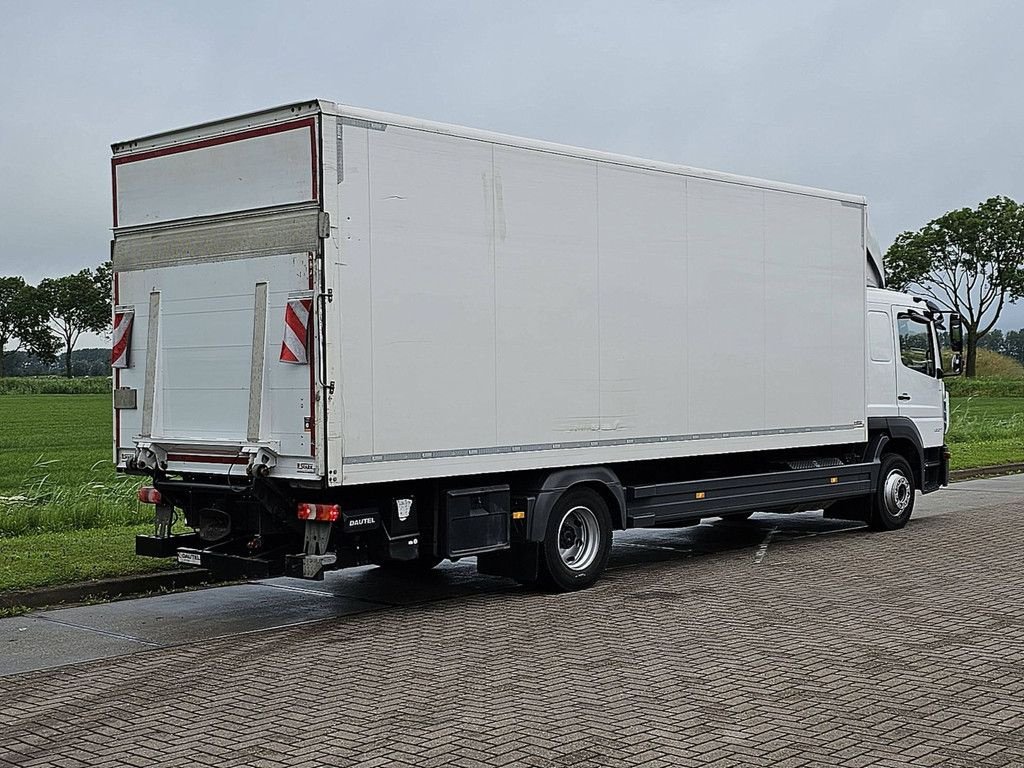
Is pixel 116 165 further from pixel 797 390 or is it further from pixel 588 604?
pixel 797 390

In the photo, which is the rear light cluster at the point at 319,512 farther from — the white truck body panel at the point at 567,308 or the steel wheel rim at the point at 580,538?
the steel wheel rim at the point at 580,538

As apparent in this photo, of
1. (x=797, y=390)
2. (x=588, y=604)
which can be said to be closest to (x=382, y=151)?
(x=588, y=604)

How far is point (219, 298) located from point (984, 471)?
1691 cm

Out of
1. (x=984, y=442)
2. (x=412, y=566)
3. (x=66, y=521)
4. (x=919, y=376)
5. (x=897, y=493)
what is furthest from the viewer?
(x=984, y=442)

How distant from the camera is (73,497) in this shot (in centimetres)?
1625

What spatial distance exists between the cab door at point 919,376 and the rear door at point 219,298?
822 centimetres

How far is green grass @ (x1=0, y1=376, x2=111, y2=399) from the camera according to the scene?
76625mm

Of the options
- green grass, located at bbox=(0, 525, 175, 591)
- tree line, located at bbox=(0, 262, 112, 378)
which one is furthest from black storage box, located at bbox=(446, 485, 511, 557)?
tree line, located at bbox=(0, 262, 112, 378)

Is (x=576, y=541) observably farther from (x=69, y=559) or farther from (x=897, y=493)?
(x=897, y=493)

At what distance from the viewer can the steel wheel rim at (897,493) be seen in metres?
15.1

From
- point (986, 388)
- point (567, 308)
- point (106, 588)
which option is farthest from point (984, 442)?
point (986, 388)

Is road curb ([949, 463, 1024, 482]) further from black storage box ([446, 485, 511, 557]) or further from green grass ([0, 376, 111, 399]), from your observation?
green grass ([0, 376, 111, 399])

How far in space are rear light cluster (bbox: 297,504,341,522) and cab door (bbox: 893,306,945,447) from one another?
8.08 meters

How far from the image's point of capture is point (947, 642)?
871 cm
